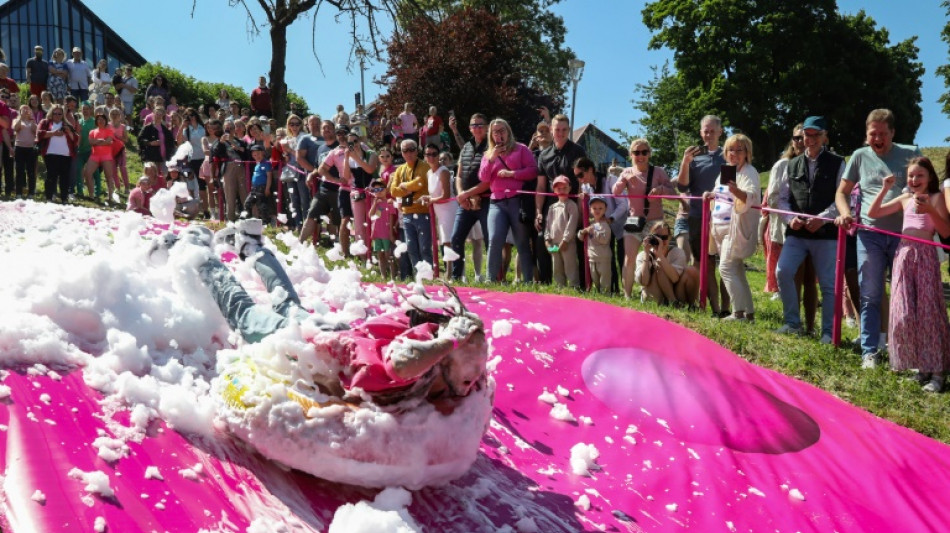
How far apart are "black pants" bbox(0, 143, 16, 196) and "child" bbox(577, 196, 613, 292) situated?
351 inches

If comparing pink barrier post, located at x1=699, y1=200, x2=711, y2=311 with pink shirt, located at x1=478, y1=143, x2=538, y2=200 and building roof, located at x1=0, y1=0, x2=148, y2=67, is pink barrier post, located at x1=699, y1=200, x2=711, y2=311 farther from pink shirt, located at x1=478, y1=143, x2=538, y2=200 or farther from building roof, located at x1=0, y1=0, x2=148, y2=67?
building roof, located at x1=0, y1=0, x2=148, y2=67

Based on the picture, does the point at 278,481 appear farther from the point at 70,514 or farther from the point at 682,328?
the point at 682,328

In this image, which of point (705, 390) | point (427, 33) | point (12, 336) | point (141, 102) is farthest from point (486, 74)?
point (12, 336)

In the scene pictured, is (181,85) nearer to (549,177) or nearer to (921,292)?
(549,177)

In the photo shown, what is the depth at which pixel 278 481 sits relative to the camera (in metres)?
3.10

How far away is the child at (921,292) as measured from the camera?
538cm

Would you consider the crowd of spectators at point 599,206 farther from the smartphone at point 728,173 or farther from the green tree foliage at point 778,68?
the green tree foliage at point 778,68

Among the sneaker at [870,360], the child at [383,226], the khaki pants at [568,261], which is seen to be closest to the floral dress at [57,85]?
the child at [383,226]

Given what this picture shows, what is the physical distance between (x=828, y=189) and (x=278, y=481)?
15.4 ft

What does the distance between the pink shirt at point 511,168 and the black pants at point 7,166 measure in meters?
7.94

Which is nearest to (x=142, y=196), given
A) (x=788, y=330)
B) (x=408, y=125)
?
(x=408, y=125)

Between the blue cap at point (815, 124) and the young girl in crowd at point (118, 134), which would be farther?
the young girl in crowd at point (118, 134)

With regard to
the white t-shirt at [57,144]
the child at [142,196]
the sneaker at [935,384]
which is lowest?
the sneaker at [935,384]

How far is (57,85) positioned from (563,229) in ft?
45.1
